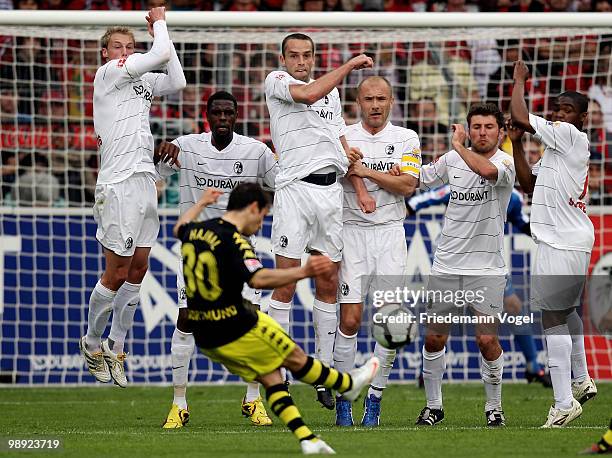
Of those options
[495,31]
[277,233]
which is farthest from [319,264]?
[495,31]

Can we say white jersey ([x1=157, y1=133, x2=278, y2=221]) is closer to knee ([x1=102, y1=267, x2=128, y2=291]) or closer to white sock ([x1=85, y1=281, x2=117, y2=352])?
knee ([x1=102, y1=267, x2=128, y2=291])

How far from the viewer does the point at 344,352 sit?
10.4 m

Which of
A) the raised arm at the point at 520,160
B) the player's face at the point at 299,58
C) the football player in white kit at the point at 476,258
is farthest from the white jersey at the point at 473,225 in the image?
the player's face at the point at 299,58

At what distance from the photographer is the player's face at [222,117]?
10.6 meters

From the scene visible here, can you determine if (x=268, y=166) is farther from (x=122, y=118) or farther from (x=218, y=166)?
(x=122, y=118)

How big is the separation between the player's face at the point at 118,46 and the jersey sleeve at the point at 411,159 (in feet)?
8.46

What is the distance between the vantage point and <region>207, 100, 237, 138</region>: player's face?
1059 cm

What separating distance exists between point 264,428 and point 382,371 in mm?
1111

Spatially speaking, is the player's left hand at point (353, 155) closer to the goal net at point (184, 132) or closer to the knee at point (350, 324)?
the knee at point (350, 324)

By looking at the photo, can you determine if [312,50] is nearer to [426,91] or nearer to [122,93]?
[122,93]

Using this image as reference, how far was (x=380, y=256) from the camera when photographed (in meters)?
10.4

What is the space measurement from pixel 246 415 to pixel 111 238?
1.97 meters

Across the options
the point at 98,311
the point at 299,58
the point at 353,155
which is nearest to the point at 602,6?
the point at 353,155

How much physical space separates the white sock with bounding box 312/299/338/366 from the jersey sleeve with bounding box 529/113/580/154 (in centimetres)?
226
